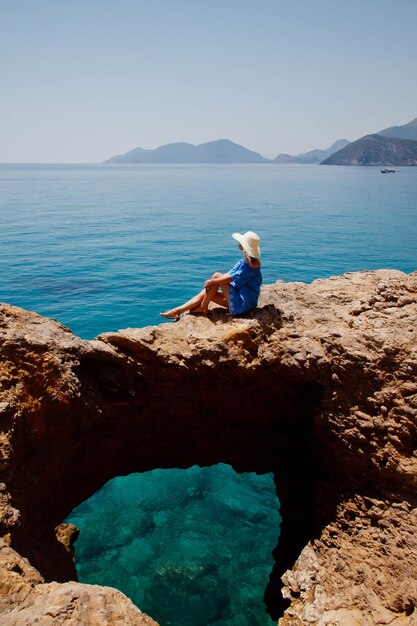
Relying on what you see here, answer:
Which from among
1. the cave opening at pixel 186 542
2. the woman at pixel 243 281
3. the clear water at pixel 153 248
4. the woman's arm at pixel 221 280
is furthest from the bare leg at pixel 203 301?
the clear water at pixel 153 248

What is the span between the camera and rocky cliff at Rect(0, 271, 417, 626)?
511 cm

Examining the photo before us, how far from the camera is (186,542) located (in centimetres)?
838

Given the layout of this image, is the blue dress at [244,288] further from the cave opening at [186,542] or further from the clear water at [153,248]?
the clear water at [153,248]

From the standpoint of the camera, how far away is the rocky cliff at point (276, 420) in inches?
201

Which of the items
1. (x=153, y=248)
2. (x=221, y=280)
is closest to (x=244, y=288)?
(x=221, y=280)

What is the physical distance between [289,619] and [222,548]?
2.98m

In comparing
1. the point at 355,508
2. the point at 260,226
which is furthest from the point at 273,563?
the point at 260,226

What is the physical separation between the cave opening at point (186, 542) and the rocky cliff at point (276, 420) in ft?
2.63

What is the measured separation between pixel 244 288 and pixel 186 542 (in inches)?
206

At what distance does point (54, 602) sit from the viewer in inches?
134

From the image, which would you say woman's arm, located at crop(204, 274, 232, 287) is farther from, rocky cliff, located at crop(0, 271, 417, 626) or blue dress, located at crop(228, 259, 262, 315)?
rocky cliff, located at crop(0, 271, 417, 626)

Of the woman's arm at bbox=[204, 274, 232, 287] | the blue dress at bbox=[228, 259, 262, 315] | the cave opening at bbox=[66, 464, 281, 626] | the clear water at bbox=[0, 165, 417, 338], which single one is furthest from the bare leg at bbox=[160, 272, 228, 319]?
the clear water at bbox=[0, 165, 417, 338]

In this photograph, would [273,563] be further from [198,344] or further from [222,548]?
[198,344]

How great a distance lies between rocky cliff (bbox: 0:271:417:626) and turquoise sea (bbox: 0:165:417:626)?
114 cm
